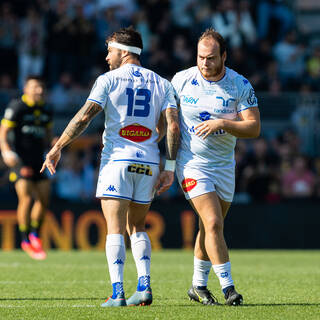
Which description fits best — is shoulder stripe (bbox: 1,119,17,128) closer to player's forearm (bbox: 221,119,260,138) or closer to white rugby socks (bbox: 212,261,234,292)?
player's forearm (bbox: 221,119,260,138)

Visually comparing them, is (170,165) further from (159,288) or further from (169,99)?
(159,288)

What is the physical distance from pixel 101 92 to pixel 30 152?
21.2ft

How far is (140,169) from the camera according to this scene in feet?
22.2

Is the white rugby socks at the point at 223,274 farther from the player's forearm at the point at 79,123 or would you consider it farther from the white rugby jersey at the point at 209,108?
the player's forearm at the point at 79,123

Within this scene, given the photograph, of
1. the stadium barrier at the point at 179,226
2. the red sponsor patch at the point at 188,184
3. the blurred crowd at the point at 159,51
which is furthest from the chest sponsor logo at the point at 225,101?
the blurred crowd at the point at 159,51

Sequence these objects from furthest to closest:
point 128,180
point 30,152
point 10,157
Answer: point 30,152 < point 10,157 < point 128,180

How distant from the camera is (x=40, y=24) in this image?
63.9ft

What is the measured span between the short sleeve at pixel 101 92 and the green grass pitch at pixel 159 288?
1661mm

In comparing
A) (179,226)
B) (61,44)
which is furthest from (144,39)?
(179,226)

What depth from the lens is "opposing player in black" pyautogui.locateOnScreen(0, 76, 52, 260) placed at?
1260cm

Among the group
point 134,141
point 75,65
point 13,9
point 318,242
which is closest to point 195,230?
point 318,242

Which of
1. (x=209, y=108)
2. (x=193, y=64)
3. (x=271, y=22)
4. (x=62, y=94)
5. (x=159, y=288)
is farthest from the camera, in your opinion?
(x=271, y=22)

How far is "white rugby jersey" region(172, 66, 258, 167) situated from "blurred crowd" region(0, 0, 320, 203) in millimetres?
9923

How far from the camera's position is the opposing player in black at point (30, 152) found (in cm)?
1260
